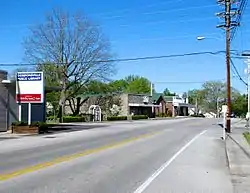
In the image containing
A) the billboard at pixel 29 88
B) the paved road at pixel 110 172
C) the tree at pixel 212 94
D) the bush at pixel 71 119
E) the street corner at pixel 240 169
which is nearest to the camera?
the paved road at pixel 110 172

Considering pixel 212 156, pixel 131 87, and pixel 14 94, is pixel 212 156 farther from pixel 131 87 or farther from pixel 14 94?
pixel 131 87

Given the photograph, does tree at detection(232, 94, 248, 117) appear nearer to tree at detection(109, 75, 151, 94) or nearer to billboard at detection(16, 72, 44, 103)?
tree at detection(109, 75, 151, 94)

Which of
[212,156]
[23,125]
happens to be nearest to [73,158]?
[212,156]

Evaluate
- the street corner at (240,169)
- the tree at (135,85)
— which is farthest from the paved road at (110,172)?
the tree at (135,85)

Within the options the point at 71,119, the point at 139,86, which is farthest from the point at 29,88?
the point at 139,86

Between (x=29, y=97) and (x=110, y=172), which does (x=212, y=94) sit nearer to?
(x=29, y=97)

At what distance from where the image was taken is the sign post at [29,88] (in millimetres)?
35781

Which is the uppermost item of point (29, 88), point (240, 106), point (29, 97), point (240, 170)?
point (240, 106)

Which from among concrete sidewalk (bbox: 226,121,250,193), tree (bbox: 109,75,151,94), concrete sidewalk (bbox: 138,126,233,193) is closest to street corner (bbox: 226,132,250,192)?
concrete sidewalk (bbox: 226,121,250,193)

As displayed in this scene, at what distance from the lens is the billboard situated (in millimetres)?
35781

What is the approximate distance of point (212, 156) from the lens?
1777cm

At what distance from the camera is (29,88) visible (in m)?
36.0

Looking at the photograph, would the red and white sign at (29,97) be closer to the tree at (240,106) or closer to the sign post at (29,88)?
the sign post at (29,88)

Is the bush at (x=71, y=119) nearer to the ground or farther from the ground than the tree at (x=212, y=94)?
nearer to the ground
